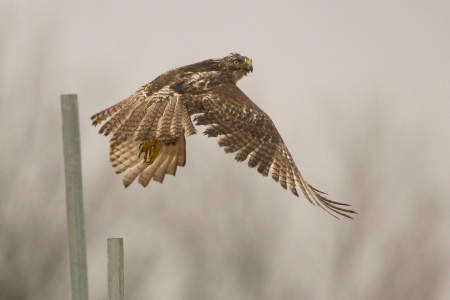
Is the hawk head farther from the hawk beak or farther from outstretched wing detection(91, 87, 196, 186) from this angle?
outstretched wing detection(91, 87, 196, 186)

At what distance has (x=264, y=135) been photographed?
6.38m

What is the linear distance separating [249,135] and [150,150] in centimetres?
60

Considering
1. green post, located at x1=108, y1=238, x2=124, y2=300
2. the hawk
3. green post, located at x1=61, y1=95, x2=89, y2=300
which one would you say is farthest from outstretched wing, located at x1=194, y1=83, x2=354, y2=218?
green post, located at x1=61, y1=95, x2=89, y2=300

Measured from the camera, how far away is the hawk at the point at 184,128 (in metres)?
5.88

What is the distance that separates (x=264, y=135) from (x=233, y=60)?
2.16ft

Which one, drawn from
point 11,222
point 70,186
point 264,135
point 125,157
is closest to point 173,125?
point 125,157

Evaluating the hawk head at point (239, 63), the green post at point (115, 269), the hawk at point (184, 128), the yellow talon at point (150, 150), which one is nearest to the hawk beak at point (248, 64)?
the hawk head at point (239, 63)

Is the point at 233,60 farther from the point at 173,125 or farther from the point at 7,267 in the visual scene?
the point at 7,267

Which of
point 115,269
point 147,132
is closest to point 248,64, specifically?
point 147,132

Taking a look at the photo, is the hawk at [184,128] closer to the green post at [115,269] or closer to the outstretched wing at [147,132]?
the outstretched wing at [147,132]

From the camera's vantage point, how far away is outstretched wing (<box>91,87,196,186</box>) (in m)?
5.81

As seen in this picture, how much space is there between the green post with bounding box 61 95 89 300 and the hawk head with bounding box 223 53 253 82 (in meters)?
2.20

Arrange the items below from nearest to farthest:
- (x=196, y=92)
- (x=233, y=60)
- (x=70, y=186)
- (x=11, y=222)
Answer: (x=70, y=186), (x=196, y=92), (x=233, y=60), (x=11, y=222)

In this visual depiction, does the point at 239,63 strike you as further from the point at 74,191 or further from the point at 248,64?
the point at 74,191
